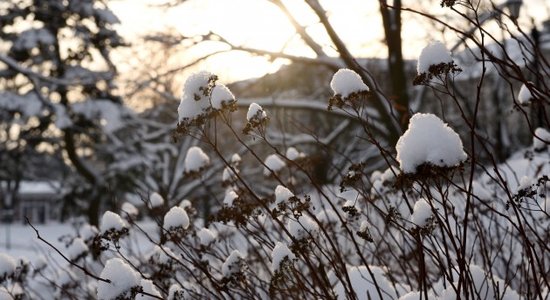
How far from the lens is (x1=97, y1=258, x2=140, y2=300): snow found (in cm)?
205

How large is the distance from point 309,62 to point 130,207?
4.34 meters

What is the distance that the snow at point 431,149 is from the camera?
1.40 metres

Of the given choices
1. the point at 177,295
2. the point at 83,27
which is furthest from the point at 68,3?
the point at 177,295

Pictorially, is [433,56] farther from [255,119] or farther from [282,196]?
[282,196]

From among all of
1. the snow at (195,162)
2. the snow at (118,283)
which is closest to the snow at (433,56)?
the snow at (118,283)

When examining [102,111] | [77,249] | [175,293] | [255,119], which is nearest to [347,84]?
[255,119]

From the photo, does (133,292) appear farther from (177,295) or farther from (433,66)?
(433,66)

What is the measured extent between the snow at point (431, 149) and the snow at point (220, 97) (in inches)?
29.6

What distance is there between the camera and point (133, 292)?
2.02 meters

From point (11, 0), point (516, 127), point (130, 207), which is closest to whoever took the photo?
point (130, 207)

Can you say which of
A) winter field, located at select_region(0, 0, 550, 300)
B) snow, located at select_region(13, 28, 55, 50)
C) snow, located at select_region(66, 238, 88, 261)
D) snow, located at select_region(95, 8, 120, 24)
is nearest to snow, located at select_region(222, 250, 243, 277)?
winter field, located at select_region(0, 0, 550, 300)

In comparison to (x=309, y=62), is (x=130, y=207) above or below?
below

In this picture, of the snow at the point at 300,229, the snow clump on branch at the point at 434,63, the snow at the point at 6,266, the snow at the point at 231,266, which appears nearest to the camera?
the snow clump on branch at the point at 434,63

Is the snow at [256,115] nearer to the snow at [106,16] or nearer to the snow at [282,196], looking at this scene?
the snow at [282,196]
